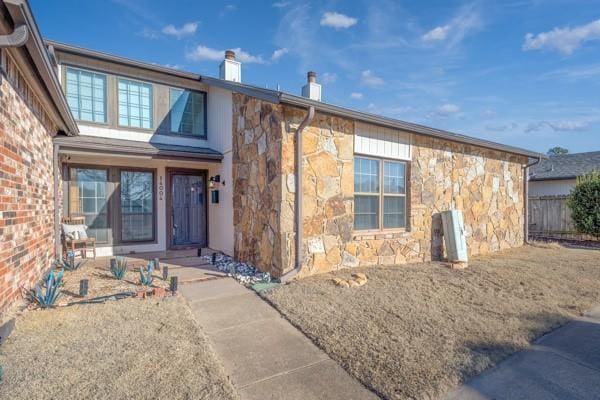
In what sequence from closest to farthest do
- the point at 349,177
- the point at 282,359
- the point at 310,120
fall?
the point at 282,359, the point at 310,120, the point at 349,177

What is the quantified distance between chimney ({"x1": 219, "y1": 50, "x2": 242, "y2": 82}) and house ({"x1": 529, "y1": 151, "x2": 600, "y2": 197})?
16.1 metres

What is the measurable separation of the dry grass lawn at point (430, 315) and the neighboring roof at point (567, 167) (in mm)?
11495

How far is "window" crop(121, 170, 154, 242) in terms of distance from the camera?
309 inches

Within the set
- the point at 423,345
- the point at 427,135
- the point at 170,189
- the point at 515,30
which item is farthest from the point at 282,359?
the point at 515,30

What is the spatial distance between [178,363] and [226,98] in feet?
20.5

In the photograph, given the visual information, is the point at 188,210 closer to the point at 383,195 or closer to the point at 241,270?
the point at 241,270

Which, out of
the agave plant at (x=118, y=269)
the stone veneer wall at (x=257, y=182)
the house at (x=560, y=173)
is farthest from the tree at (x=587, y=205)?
the agave plant at (x=118, y=269)

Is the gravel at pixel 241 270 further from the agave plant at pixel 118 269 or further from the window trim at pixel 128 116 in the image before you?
the window trim at pixel 128 116

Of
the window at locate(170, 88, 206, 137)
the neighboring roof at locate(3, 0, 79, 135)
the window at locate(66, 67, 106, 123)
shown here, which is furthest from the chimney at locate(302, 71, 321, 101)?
the neighboring roof at locate(3, 0, 79, 135)

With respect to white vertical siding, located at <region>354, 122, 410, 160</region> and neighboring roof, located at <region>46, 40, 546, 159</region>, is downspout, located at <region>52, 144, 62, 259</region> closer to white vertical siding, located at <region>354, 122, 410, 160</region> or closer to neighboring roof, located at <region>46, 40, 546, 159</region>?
neighboring roof, located at <region>46, 40, 546, 159</region>

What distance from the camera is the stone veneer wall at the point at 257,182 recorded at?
542cm

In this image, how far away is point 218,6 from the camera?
8688mm

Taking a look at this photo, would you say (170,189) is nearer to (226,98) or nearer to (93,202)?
(93,202)

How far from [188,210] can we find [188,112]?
2.68 metres
